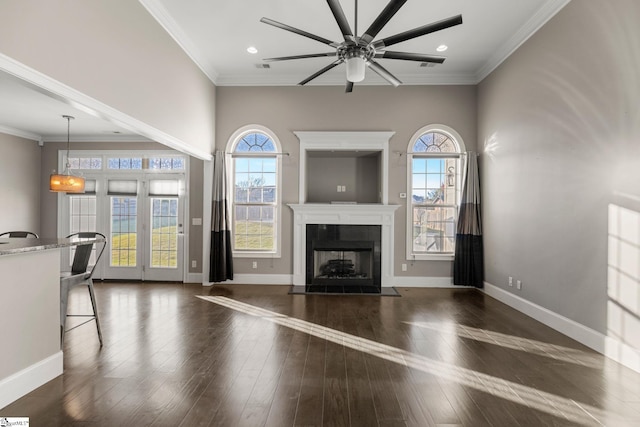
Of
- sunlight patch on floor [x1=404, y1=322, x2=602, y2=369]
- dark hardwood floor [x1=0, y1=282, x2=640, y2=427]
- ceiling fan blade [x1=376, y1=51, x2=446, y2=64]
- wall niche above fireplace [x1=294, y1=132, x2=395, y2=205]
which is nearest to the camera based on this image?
dark hardwood floor [x1=0, y1=282, x2=640, y2=427]

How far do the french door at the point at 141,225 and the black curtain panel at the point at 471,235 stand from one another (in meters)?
5.11

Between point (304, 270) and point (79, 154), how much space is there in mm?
5160

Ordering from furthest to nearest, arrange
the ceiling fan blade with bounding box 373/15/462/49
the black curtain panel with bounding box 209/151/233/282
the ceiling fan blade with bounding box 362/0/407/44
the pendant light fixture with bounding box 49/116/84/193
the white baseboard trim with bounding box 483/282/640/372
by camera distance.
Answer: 1. the black curtain panel with bounding box 209/151/233/282
2. the pendant light fixture with bounding box 49/116/84/193
3. the white baseboard trim with bounding box 483/282/640/372
4. the ceiling fan blade with bounding box 373/15/462/49
5. the ceiling fan blade with bounding box 362/0/407/44

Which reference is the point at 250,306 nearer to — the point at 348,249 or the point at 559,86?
the point at 348,249

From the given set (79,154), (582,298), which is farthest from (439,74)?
(79,154)

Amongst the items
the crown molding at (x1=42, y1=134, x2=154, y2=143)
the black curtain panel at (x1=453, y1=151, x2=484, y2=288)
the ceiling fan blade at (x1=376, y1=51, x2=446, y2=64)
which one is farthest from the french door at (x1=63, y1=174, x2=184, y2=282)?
the black curtain panel at (x1=453, y1=151, x2=484, y2=288)

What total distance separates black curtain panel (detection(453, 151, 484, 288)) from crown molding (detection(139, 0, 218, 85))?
15.2 ft

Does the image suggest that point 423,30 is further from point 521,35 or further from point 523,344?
point 523,344

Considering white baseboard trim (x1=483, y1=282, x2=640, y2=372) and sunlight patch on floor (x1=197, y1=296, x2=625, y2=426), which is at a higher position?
white baseboard trim (x1=483, y1=282, x2=640, y2=372)

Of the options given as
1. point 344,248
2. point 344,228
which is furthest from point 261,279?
point 344,228

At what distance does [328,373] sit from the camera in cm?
275

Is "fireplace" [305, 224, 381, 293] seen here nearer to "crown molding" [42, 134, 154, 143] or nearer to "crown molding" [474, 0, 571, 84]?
"crown molding" [474, 0, 571, 84]

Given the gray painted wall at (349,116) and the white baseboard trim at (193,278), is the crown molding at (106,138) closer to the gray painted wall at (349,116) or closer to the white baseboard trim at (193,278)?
the gray painted wall at (349,116)

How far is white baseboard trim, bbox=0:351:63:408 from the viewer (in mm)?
2273
